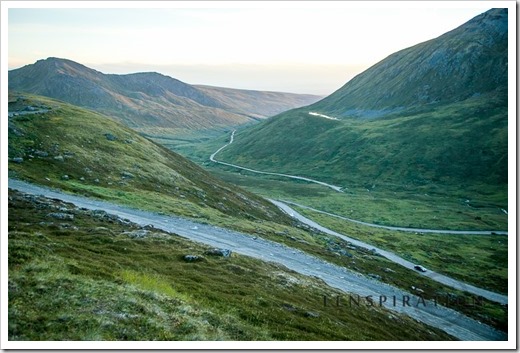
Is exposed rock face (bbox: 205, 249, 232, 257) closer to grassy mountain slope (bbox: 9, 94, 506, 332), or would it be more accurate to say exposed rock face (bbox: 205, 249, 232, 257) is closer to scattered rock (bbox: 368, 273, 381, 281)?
grassy mountain slope (bbox: 9, 94, 506, 332)

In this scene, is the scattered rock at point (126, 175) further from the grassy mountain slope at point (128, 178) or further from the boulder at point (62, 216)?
the boulder at point (62, 216)

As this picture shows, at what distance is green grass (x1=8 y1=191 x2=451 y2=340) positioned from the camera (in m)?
18.8

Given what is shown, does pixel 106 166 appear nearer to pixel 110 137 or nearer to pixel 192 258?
pixel 110 137

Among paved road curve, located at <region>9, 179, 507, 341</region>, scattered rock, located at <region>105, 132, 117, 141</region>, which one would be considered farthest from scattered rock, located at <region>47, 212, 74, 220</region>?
scattered rock, located at <region>105, 132, 117, 141</region>

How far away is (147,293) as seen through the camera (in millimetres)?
21562

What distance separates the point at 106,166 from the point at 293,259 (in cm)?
3500

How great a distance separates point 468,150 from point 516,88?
143720 millimetres

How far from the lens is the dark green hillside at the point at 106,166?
48.7 m

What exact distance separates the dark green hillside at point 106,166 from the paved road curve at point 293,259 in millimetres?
3933

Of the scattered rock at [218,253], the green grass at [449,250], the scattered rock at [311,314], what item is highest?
the scattered rock at [218,253]

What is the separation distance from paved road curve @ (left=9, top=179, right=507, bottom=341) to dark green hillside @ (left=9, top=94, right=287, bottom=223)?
3.93 metres

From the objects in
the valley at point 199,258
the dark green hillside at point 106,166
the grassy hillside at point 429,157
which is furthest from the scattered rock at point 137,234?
the grassy hillside at point 429,157

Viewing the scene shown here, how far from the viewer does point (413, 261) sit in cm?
6619

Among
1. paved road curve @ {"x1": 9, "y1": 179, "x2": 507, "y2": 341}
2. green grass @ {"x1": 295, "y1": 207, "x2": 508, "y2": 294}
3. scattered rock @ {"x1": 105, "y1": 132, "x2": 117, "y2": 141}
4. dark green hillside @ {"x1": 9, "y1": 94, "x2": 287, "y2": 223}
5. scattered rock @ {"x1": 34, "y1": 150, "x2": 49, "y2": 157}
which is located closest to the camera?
paved road curve @ {"x1": 9, "y1": 179, "x2": 507, "y2": 341}
